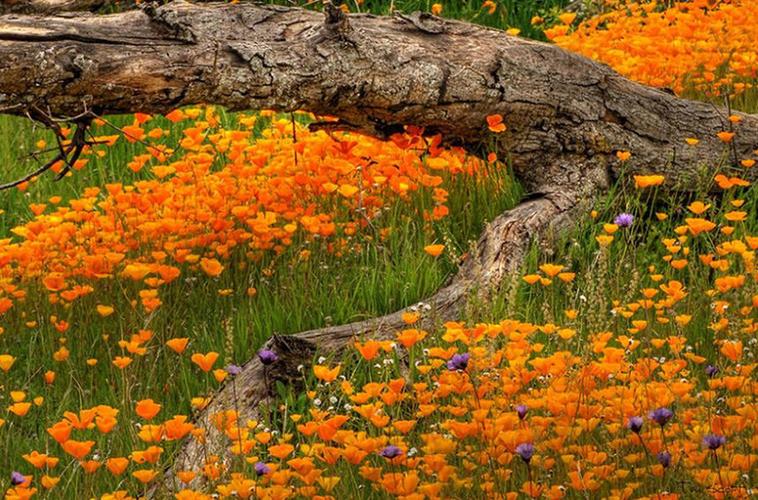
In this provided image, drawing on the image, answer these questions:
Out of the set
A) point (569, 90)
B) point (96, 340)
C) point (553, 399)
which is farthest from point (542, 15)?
point (553, 399)

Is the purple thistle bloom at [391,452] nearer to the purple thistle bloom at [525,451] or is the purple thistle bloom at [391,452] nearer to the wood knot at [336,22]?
the purple thistle bloom at [525,451]

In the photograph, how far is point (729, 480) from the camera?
9.00ft

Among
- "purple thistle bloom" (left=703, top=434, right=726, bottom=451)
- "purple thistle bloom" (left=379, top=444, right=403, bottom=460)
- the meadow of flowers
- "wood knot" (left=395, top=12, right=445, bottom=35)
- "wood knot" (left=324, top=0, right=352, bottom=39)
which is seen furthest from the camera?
"wood knot" (left=395, top=12, right=445, bottom=35)

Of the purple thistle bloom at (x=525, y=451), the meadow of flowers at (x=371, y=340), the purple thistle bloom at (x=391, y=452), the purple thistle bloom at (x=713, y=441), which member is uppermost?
the purple thistle bloom at (x=713, y=441)

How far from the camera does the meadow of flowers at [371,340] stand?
3000mm

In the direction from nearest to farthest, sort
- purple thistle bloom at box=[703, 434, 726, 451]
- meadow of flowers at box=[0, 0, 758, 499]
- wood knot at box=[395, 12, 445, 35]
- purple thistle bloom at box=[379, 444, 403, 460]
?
purple thistle bloom at box=[703, 434, 726, 451]
purple thistle bloom at box=[379, 444, 403, 460]
meadow of flowers at box=[0, 0, 758, 499]
wood knot at box=[395, 12, 445, 35]

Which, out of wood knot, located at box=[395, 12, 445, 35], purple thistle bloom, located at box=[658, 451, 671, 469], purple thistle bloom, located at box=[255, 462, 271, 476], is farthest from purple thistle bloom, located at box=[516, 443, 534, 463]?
wood knot, located at box=[395, 12, 445, 35]

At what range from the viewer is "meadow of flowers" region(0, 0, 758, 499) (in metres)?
3.00

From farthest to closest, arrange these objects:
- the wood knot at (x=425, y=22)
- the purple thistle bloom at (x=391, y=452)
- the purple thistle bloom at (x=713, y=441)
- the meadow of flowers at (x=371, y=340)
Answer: the wood knot at (x=425, y=22) < the meadow of flowers at (x=371, y=340) < the purple thistle bloom at (x=391, y=452) < the purple thistle bloom at (x=713, y=441)

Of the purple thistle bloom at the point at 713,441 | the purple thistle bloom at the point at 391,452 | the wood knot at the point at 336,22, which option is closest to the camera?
the purple thistle bloom at the point at 713,441

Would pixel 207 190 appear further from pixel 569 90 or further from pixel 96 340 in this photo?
pixel 569 90

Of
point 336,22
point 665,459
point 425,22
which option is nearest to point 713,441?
point 665,459

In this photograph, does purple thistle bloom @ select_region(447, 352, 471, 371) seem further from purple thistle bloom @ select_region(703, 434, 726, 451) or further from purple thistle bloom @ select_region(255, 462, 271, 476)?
Answer: purple thistle bloom @ select_region(703, 434, 726, 451)

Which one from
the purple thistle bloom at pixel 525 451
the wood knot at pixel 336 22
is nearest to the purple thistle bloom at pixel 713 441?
the purple thistle bloom at pixel 525 451
